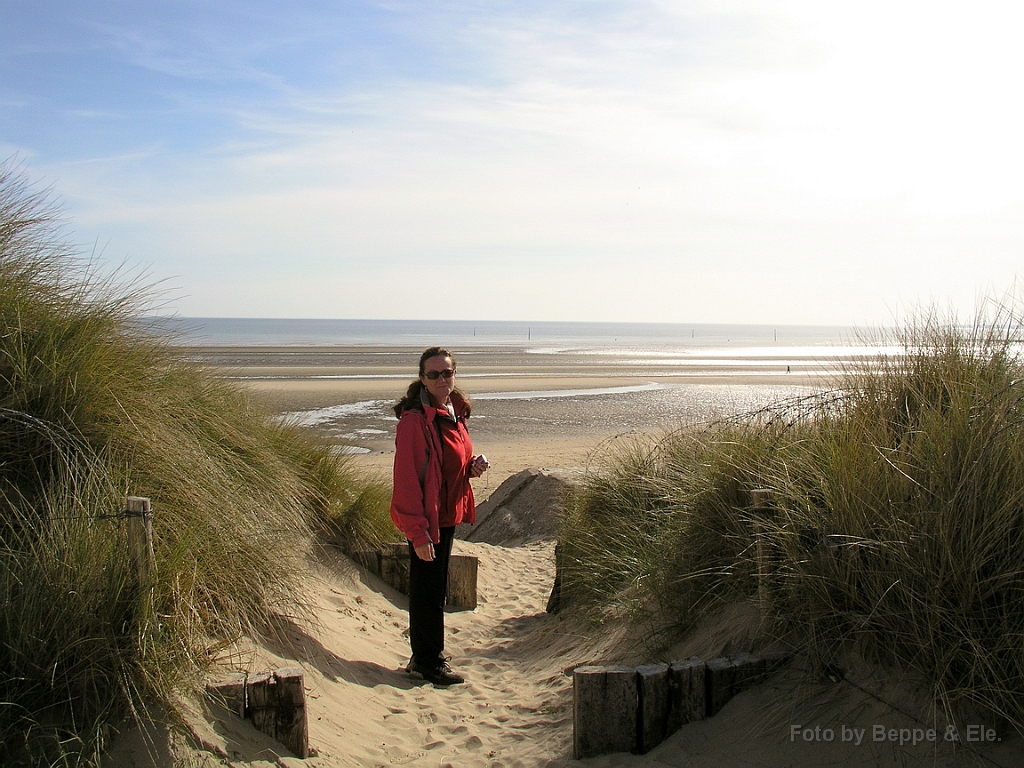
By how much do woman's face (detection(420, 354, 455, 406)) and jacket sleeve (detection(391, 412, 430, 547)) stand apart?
0.79 ft

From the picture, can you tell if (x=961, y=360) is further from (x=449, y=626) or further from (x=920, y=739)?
(x=449, y=626)

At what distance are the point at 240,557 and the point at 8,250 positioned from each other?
251cm

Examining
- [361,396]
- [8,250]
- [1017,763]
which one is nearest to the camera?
[1017,763]

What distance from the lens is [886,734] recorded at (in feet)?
10.4

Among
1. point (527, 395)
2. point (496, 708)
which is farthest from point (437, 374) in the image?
point (527, 395)

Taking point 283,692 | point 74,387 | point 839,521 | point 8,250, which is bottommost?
point 283,692

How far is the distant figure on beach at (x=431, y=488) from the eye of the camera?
469 centimetres

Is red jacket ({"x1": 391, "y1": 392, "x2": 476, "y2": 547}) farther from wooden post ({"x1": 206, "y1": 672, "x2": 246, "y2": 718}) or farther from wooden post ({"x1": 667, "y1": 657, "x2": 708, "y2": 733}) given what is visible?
wooden post ({"x1": 667, "y1": 657, "x2": 708, "y2": 733})

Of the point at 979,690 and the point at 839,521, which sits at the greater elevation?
the point at 839,521

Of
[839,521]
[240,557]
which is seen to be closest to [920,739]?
[839,521]

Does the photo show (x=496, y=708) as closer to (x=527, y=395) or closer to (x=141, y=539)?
(x=141, y=539)

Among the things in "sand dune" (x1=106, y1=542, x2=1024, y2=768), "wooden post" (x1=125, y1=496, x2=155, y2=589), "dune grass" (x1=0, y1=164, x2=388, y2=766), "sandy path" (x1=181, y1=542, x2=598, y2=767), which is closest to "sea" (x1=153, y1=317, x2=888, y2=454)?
"dune grass" (x1=0, y1=164, x2=388, y2=766)

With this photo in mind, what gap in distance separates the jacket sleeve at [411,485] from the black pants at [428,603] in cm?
29

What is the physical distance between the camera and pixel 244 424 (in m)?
6.06
